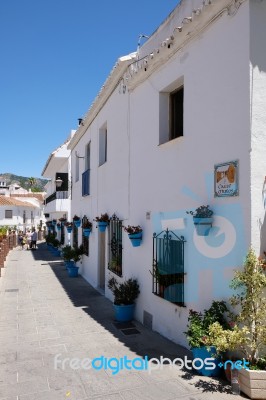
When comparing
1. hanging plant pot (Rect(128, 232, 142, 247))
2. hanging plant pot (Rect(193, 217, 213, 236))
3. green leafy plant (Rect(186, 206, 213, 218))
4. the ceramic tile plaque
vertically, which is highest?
the ceramic tile plaque

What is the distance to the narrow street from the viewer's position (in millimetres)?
4664

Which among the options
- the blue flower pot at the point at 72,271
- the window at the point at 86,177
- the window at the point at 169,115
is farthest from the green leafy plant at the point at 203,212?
the blue flower pot at the point at 72,271

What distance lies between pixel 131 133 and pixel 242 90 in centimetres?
410

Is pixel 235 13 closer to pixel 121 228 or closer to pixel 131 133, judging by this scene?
pixel 131 133

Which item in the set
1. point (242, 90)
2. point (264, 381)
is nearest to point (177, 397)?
point (264, 381)

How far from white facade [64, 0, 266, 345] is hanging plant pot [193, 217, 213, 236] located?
0.11 m

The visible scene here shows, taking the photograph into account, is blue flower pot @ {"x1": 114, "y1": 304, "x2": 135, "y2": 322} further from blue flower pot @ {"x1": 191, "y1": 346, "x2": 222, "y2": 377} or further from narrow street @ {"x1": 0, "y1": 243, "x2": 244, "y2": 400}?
blue flower pot @ {"x1": 191, "y1": 346, "x2": 222, "y2": 377}

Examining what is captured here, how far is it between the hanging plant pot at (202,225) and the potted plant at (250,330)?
915 mm

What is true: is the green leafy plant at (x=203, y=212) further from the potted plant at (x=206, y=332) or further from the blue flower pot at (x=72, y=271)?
the blue flower pot at (x=72, y=271)

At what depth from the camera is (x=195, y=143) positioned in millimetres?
5824

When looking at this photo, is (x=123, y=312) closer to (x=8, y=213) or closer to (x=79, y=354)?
(x=79, y=354)

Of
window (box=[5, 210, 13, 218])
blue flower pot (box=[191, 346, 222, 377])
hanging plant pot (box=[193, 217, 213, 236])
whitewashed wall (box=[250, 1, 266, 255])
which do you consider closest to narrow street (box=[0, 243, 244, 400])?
blue flower pot (box=[191, 346, 222, 377])

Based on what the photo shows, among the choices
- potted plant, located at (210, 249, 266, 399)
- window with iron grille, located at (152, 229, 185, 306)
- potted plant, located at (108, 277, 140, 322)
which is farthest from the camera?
potted plant, located at (108, 277, 140, 322)

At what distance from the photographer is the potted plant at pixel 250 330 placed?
435 centimetres
